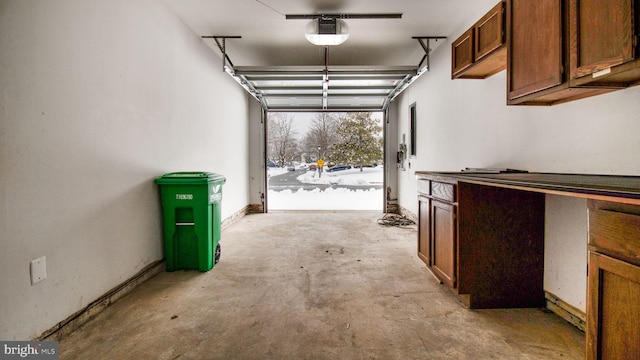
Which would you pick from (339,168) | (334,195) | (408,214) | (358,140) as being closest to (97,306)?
(408,214)

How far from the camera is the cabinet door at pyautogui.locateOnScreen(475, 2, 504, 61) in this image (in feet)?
7.22

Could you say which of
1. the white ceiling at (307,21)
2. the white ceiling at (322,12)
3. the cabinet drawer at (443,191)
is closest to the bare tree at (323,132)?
the white ceiling at (322,12)

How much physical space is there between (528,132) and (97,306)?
3737 mm

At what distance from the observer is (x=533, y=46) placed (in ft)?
6.22

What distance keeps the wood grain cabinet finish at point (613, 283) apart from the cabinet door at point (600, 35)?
79 cm

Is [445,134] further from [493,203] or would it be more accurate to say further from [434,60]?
[493,203]

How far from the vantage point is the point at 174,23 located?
3.32m

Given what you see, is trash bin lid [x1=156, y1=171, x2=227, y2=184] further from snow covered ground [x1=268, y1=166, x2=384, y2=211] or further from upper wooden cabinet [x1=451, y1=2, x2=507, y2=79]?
snow covered ground [x1=268, y1=166, x2=384, y2=211]

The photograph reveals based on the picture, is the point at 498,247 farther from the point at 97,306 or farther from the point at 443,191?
the point at 97,306

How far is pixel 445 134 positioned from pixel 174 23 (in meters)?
3.82

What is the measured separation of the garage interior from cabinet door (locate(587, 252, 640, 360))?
1.0 inches

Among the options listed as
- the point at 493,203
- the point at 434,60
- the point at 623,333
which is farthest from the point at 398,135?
the point at 623,333

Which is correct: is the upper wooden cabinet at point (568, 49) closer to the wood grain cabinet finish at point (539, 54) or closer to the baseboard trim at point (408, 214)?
the wood grain cabinet finish at point (539, 54)

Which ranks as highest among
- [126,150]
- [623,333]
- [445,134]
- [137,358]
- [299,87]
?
[299,87]
